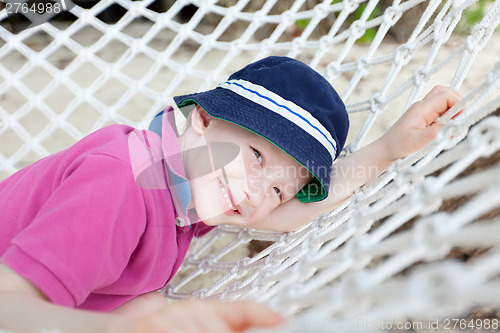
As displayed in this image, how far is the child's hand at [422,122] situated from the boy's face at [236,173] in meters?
0.20

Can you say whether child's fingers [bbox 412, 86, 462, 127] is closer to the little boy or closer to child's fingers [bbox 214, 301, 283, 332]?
the little boy

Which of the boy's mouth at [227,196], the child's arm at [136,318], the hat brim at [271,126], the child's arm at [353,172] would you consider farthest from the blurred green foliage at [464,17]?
the child's arm at [136,318]

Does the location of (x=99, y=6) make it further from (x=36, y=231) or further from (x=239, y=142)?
(x=36, y=231)

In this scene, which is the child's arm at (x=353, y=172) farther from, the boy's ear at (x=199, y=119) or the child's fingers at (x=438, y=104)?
the boy's ear at (x=199, y=119)

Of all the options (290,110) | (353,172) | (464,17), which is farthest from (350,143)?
(464,17)

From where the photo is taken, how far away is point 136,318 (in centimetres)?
42

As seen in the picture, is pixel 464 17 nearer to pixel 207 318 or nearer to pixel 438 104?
pixel 438 104

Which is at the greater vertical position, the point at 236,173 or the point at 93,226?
the point at 236,173

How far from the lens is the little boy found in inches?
24.6

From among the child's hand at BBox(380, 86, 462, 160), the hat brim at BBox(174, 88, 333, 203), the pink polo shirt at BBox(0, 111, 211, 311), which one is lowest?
the pink polo shirt at BBox(0, 111, 211, 311)

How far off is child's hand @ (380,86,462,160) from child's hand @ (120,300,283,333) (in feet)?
1.76

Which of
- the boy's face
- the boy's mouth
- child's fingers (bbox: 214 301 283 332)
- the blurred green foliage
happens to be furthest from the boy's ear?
the blurred green foliage

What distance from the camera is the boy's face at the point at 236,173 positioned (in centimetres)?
76

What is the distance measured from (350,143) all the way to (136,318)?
0.85m
